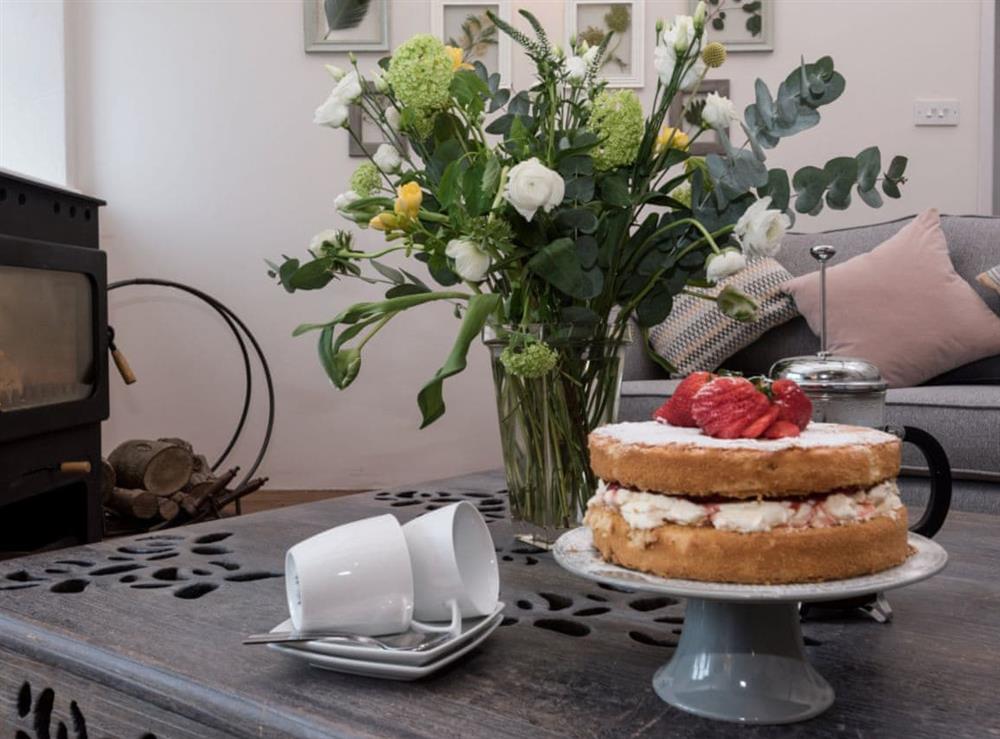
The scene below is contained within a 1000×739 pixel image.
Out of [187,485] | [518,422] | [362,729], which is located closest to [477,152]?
[518,422]

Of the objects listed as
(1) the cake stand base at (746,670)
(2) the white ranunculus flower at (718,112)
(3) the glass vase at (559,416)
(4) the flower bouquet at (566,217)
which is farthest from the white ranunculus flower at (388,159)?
(1) the cake stand base at (746,670)

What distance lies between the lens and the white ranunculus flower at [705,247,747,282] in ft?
3.28

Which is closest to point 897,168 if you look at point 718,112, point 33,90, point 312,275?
point 718,112

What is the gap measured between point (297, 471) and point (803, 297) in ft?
6.53

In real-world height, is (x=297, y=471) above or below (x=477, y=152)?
below

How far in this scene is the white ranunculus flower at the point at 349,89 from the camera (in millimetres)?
1139

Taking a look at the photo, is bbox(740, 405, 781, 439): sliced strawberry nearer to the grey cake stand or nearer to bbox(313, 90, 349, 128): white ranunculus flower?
the grey cake stand

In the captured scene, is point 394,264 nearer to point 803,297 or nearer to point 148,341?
point 148,341

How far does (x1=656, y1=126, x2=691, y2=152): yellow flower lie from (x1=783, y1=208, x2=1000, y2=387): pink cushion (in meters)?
1.71

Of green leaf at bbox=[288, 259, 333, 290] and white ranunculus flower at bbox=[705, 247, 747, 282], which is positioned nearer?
white ranunculus flower at bbox=[705, 247, 747, 282]

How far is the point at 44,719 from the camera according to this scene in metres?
0.85

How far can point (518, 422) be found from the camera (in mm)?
1108

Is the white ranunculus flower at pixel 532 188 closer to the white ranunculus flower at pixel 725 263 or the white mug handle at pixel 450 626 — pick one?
the white ranunculus flower at pixel 725 263

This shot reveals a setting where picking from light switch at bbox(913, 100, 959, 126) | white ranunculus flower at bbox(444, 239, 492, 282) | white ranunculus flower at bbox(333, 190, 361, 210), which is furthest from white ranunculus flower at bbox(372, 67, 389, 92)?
light switch at bbox(913, 100, 959, 126)
